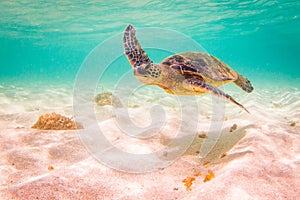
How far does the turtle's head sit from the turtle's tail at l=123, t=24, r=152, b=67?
1.39 feet

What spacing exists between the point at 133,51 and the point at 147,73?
46.4 inches

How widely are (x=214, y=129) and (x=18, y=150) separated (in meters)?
4.77

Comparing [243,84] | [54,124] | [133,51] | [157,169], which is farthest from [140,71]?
[243,84]

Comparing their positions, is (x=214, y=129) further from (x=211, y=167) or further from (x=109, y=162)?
(x=109, y=162)

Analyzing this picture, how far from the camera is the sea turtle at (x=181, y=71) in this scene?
4172 millimetres

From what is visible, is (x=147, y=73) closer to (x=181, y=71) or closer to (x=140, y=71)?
(x=140, y=71)

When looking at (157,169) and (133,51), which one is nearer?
(157,169)

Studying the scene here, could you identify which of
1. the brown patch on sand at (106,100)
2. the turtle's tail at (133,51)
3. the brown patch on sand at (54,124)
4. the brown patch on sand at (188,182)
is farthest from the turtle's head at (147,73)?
the brown patch on sand at (106,100)

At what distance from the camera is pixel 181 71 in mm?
4910

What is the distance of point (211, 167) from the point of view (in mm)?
3283

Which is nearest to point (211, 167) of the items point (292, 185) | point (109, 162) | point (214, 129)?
point (292, 185)

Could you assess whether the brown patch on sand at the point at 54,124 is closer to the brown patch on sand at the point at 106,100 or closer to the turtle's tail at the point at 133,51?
the turtle's tail at the point at 133,51

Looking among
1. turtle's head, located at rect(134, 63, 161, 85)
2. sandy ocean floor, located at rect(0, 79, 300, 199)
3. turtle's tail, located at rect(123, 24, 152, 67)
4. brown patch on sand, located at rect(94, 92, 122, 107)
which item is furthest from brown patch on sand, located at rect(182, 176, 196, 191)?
brown patch on sand, located at rect(94, 92, 122, 107)

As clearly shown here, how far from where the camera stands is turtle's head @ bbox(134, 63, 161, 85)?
3785mm
